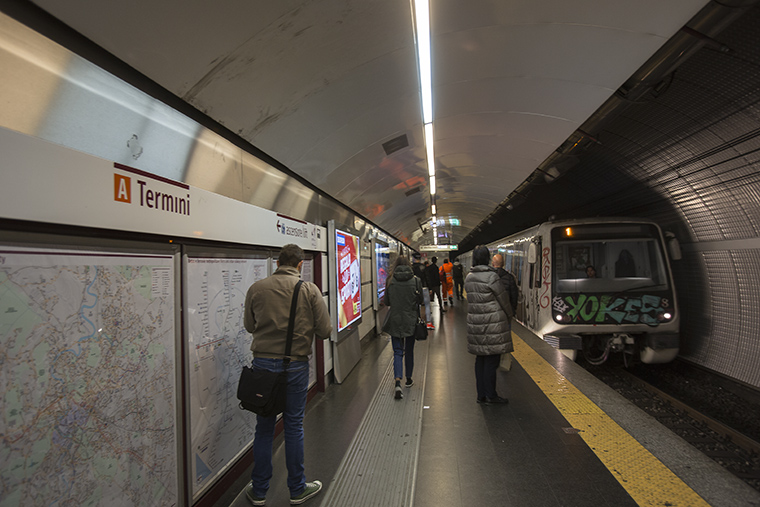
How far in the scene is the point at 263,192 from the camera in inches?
156

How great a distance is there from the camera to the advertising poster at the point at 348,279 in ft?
20.0

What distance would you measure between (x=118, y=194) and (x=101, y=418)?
105 centimetres

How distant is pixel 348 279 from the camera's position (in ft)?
21.7

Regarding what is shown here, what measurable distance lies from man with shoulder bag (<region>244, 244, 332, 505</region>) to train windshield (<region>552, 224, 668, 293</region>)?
486cm

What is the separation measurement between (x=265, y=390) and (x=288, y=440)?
44 cm

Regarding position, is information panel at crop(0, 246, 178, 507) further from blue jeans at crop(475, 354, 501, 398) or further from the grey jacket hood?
blue jeans at crop(475, 354, 501, 398)

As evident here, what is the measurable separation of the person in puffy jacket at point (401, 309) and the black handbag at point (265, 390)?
235cm

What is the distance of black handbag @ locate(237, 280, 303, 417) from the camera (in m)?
2.71

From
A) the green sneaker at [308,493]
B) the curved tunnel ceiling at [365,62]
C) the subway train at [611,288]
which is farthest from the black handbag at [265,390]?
the subway train at [611,288]

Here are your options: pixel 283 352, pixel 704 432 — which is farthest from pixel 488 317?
pixel 704 432

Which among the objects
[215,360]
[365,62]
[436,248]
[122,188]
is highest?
[365,62]

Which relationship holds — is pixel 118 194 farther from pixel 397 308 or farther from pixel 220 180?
pixel 397 308

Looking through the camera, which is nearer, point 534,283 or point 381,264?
point 534,283

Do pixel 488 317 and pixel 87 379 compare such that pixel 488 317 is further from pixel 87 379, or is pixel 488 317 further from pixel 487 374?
pixel 87 379
